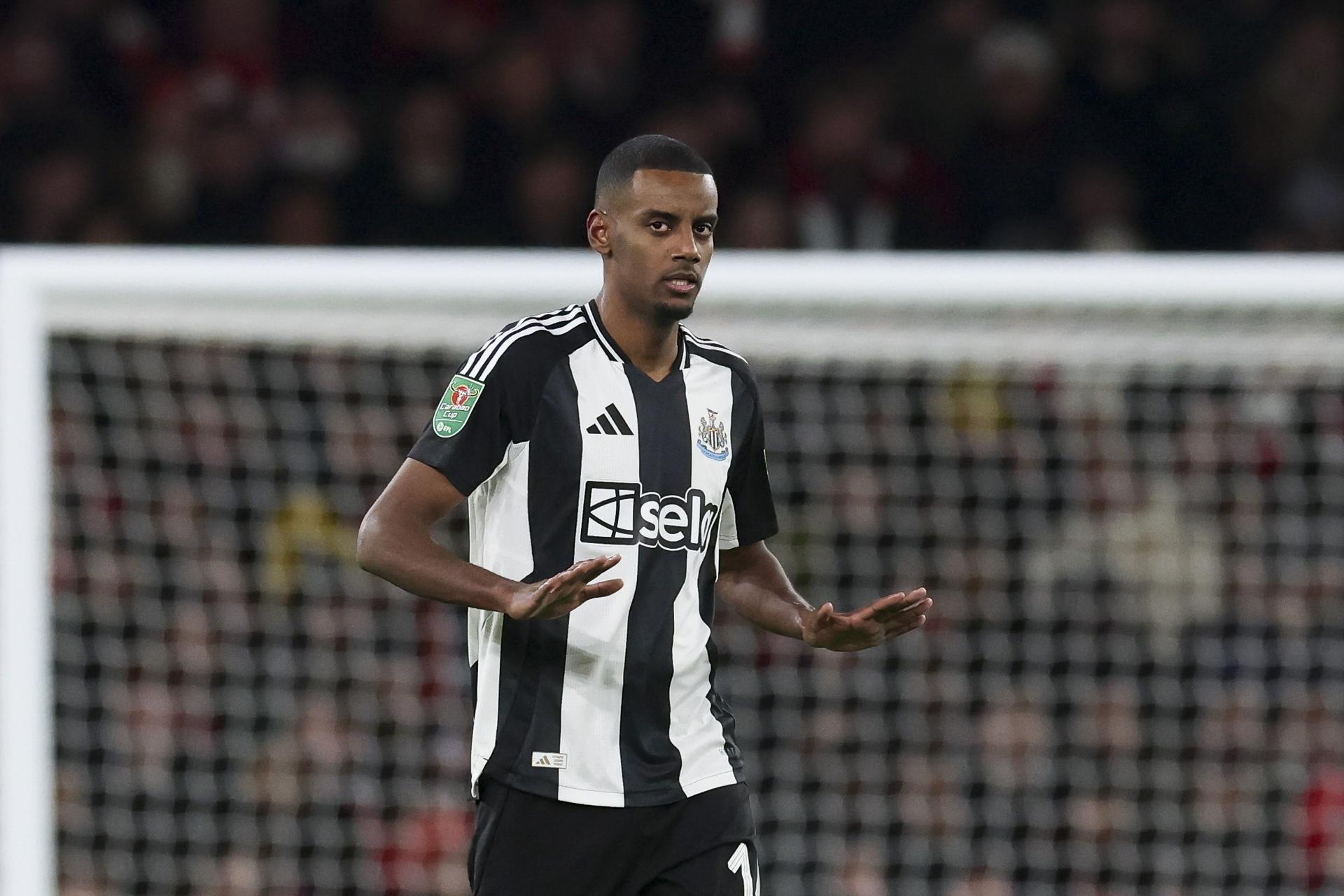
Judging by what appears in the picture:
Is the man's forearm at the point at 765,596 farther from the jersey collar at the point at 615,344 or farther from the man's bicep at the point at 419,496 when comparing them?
the man's bicep at the point at 419,496

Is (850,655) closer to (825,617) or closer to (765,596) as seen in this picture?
(765,596)

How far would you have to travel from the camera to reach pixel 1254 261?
4.50 metres

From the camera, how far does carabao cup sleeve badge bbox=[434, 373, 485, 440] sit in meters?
2.93

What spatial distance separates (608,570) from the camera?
9.63 ft

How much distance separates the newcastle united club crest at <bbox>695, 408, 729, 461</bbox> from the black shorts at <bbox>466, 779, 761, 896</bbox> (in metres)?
0.59

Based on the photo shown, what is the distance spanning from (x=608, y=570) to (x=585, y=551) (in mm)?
74

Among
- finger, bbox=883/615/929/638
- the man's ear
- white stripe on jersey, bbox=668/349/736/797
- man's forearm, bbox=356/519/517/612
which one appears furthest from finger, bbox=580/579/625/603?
the man's ear

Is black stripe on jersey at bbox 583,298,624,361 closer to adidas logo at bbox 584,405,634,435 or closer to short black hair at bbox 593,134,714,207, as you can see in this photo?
adidas logo at bbox 584,405,634,435

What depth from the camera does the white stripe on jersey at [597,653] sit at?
9.80ft

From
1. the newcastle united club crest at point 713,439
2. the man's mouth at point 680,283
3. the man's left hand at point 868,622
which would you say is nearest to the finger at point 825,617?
the man's left hand at point 868,622

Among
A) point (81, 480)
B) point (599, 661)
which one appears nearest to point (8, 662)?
point (81, 480)

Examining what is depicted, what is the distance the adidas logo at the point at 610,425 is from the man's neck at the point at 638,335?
109 mm

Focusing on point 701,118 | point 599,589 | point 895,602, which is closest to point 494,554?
point 599,589

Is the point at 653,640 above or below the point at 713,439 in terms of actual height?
below
